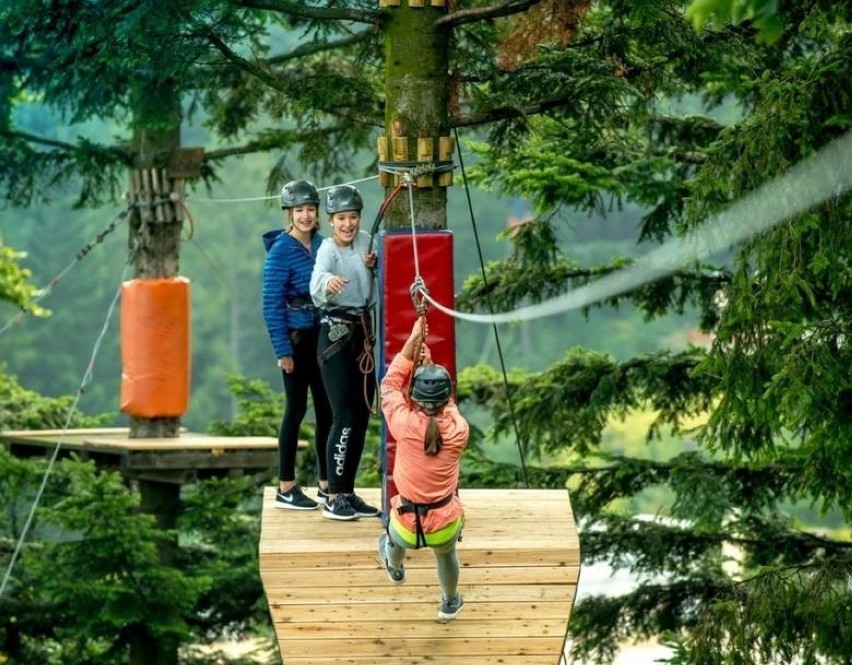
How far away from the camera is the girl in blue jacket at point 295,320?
11.4 m

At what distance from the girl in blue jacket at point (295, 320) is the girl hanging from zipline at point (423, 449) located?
1286 millimetres

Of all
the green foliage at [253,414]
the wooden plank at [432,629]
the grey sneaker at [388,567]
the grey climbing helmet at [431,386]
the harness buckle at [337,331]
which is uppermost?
the harness buckle at [337,331]

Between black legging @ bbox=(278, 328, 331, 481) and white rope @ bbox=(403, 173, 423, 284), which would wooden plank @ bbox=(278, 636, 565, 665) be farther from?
white rope @ bbox=(403, 173, 423, 284)

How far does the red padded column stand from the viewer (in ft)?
36.2

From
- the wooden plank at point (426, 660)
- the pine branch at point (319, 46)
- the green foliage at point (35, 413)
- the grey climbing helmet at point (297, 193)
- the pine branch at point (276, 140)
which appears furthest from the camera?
the green foliage at point (35, 413)

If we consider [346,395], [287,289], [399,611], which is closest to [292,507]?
[346,395]

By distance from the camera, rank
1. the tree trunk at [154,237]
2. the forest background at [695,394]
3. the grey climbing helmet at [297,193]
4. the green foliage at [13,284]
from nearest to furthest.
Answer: the grey climbing helmet at [297,193], the forest background at [695,394], the tree trunk at [154,237], the green foliage at [13,284]

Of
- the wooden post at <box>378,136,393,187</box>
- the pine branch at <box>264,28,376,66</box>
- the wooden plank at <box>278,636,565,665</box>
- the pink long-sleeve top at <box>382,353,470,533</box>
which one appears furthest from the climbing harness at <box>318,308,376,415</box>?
the pine branch at <box>264,28,376,66</box>

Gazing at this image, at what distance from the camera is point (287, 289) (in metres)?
11.5

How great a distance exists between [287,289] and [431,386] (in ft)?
6.16

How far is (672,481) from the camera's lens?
1590cm

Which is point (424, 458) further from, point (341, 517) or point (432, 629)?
point (341, 517)

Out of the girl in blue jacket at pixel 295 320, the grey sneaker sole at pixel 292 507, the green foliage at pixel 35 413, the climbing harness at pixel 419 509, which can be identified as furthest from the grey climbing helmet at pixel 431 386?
the green foliage at pixel 35 413

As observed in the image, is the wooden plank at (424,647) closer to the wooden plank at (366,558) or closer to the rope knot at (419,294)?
the wooden plank at (366,558)
